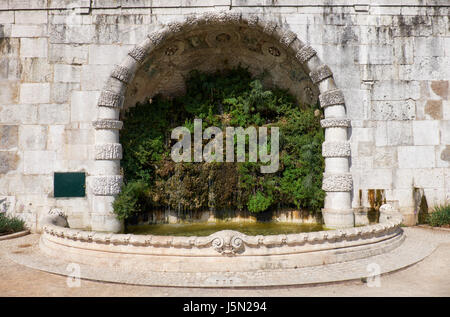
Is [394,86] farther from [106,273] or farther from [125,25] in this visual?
[106,273]

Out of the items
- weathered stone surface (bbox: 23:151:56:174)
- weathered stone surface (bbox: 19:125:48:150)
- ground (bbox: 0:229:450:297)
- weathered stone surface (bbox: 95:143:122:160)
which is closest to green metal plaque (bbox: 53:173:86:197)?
weathered stone surface (bbox: 23:151:56:174)

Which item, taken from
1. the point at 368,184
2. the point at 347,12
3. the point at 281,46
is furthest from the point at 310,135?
the point at 347,12

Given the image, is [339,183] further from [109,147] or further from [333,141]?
[109,147]

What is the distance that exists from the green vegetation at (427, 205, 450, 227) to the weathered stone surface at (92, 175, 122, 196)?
24.8 feet

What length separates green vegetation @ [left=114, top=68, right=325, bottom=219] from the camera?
28.1 ft

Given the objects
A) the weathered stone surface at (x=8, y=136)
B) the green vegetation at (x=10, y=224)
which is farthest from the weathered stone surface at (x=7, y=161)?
the green vegetation at (x=10, y=224)

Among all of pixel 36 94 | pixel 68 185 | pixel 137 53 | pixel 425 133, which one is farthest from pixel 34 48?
pixel 425 133

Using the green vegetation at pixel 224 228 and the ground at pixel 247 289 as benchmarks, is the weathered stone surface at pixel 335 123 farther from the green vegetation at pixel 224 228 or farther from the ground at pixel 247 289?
the ground at pixel 247 289

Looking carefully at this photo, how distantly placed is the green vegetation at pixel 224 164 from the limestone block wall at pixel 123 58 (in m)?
1.04

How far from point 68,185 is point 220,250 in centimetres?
478

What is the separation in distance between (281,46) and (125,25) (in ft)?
12.8

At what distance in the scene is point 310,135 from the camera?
866cm

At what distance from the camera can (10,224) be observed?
7.80 meters

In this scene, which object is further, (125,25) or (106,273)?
(125,25)
